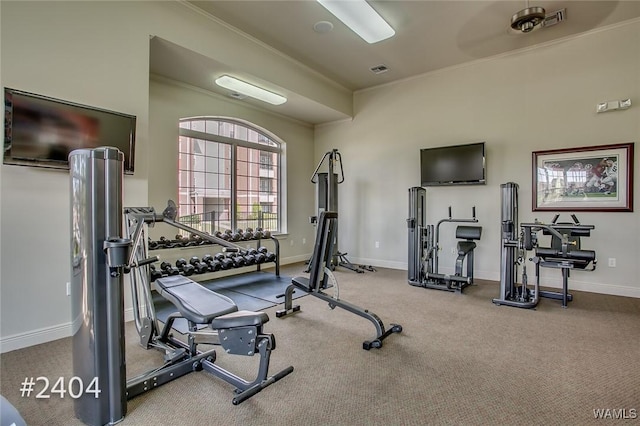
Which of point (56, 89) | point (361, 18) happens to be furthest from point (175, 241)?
point (361, 18)

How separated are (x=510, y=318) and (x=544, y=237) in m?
1.89

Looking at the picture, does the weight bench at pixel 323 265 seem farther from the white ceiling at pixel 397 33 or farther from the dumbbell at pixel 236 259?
the white ceiling at pixel 397 33

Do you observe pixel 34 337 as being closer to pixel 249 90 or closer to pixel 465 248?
pixel 249 90

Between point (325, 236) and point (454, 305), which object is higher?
point (325, 236)

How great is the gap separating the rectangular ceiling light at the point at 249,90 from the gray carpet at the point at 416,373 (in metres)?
3.29

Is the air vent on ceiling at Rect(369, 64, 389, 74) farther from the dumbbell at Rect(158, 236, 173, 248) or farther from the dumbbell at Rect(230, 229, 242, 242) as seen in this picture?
the dumbbell at Rect(158, 236, 173, 248)

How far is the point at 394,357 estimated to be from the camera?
2.58 meters

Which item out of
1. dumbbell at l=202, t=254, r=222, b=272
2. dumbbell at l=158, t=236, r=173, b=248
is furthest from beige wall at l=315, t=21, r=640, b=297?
dumbbell at l=158, t=236, r=173, b=248

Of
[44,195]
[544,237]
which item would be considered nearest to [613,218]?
[544,237]

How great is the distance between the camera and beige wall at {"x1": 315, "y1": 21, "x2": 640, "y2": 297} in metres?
4.30

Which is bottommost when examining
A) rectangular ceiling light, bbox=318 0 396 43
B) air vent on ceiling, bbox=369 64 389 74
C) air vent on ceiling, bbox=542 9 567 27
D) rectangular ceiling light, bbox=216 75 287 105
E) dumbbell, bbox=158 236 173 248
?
dumbbell, bbox=158 236 173 248

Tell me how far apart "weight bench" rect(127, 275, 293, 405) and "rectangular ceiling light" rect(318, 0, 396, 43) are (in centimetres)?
314

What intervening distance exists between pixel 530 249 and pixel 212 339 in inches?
152

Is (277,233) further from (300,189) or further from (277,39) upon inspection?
(277,39)
